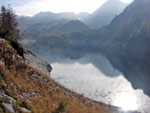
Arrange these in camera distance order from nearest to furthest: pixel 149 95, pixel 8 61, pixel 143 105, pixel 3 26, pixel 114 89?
pixel 8 61
pixel 143 105
pixel 3 26
pixel 149 95
pixel 114 89

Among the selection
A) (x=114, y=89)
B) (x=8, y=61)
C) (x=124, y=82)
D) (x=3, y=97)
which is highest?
(x=124, y=82)

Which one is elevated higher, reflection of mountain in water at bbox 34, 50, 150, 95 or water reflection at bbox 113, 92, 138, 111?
reflection of mountain in water at bbox 34, 50, 150, 95

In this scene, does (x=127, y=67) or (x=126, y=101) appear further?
(x=127, y=67)

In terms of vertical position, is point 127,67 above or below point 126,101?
above

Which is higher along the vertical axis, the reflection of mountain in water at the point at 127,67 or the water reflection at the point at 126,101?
the reflection of mountain in water at the point at 127,67

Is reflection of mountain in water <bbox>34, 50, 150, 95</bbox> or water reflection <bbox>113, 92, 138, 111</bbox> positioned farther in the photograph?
reflection of mountain in water <bbox>34, 50, 150, 95</bbox>

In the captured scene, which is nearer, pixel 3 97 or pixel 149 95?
pixel 3 97

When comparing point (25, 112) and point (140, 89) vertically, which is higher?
point (140, 89)

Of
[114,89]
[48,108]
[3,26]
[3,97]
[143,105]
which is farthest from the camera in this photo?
[114,89]

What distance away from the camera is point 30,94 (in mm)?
14656

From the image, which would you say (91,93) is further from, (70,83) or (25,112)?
(25,112)

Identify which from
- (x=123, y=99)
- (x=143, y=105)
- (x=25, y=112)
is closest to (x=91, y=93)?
(x=123, y=99)

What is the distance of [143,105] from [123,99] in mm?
6778

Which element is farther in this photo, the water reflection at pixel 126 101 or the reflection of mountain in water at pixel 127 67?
the reflection of mountain in water at pixel 127 67
